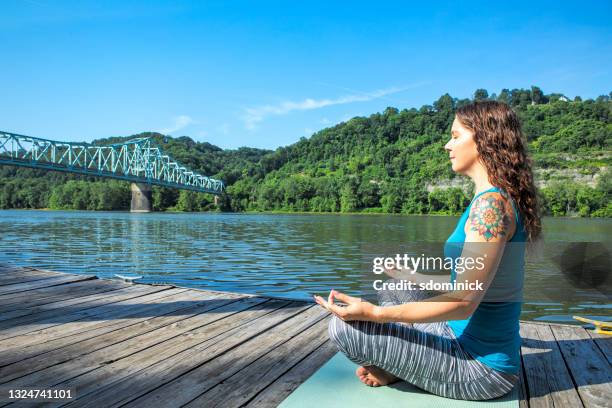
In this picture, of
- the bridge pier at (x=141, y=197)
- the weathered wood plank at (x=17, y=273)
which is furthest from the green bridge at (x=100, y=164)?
the weathered wood plank at (x=17, y=273)

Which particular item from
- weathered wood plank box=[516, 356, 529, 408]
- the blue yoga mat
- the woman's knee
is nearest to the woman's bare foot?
the blue yoga mat

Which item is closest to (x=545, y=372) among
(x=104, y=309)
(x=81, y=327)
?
(x=81, y=327)

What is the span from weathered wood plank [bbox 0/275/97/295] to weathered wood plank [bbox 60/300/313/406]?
200 centimetres

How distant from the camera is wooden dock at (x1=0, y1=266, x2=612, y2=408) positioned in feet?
6.12

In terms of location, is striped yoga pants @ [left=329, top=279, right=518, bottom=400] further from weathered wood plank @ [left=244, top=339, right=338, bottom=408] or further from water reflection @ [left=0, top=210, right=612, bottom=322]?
water reflection @ [left=0, top=210, right=612, bottom=322]

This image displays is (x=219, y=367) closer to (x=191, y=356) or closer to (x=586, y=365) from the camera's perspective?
(x=191, y=356)

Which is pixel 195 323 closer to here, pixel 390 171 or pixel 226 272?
pixel 226 272

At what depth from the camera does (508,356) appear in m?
1.65

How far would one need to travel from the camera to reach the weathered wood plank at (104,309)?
2666 millimetres

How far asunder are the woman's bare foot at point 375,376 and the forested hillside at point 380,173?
158ft

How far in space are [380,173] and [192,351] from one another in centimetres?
6939

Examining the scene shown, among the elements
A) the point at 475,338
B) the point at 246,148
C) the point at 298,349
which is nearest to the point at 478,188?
the point at 475,338

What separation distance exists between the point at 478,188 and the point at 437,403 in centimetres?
78

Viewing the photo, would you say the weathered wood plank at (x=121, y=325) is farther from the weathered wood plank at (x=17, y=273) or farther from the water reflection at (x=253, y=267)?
the water reflection at (x=253, y=267)
